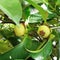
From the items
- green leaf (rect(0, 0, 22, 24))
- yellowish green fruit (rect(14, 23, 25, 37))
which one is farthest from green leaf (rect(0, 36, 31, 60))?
green leaf (rect(0, 0, 22, 24))

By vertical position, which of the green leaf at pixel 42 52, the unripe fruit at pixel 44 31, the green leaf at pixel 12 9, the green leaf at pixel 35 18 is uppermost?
the green leaf at pixel 12 9

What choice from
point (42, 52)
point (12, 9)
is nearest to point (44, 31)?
point (42, 52)

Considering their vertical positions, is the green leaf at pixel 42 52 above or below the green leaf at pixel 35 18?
below

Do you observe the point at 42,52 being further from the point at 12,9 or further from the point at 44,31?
the point at 12,9

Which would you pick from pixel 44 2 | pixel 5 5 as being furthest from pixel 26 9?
pixel 5 5

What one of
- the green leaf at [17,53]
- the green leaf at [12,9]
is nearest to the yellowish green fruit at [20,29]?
the green leaf at [17,53]

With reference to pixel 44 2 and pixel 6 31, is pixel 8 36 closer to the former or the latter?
pixel 6 31

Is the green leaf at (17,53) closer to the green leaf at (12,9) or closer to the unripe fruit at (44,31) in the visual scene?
the unripe fruit at (44,31)
